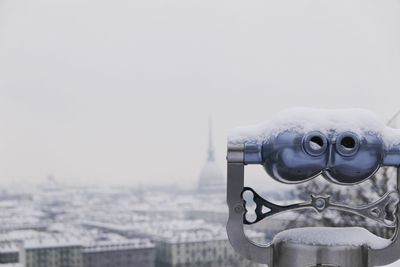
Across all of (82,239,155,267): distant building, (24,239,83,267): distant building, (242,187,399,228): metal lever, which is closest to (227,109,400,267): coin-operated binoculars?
(242,187,399,228): metal lever

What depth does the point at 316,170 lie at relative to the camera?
0.57m

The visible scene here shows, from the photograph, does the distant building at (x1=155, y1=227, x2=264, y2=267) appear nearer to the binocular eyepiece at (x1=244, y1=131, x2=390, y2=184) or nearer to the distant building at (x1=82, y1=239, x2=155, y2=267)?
the distant building at (x1=82, y1=239, x2=155, y2=267)

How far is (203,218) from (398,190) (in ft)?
48.1

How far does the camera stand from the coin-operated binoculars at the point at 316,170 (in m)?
0.57

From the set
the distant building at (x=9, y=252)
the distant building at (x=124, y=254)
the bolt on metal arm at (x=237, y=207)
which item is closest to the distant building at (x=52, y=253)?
the distant building at (x=124, y=254)

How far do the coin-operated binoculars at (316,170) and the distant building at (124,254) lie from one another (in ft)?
51.0

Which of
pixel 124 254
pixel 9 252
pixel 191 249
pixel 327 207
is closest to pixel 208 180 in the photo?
pixel 191 249

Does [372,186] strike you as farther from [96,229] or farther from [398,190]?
[96,229]

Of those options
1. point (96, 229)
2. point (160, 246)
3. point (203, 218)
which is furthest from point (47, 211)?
point (203, 218)

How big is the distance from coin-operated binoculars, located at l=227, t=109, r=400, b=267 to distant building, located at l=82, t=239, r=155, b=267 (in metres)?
15.5

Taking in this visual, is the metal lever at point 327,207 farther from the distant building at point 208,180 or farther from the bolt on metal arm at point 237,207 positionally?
the distant building at point 208,180

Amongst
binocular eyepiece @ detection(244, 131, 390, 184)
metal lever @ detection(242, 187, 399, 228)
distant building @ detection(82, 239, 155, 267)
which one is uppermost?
binocular eyepiece @ detection(244, 131, 390, 184)

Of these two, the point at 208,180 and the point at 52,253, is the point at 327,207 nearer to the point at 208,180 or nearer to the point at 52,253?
the point at 208,180

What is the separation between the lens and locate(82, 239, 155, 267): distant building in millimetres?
15828
